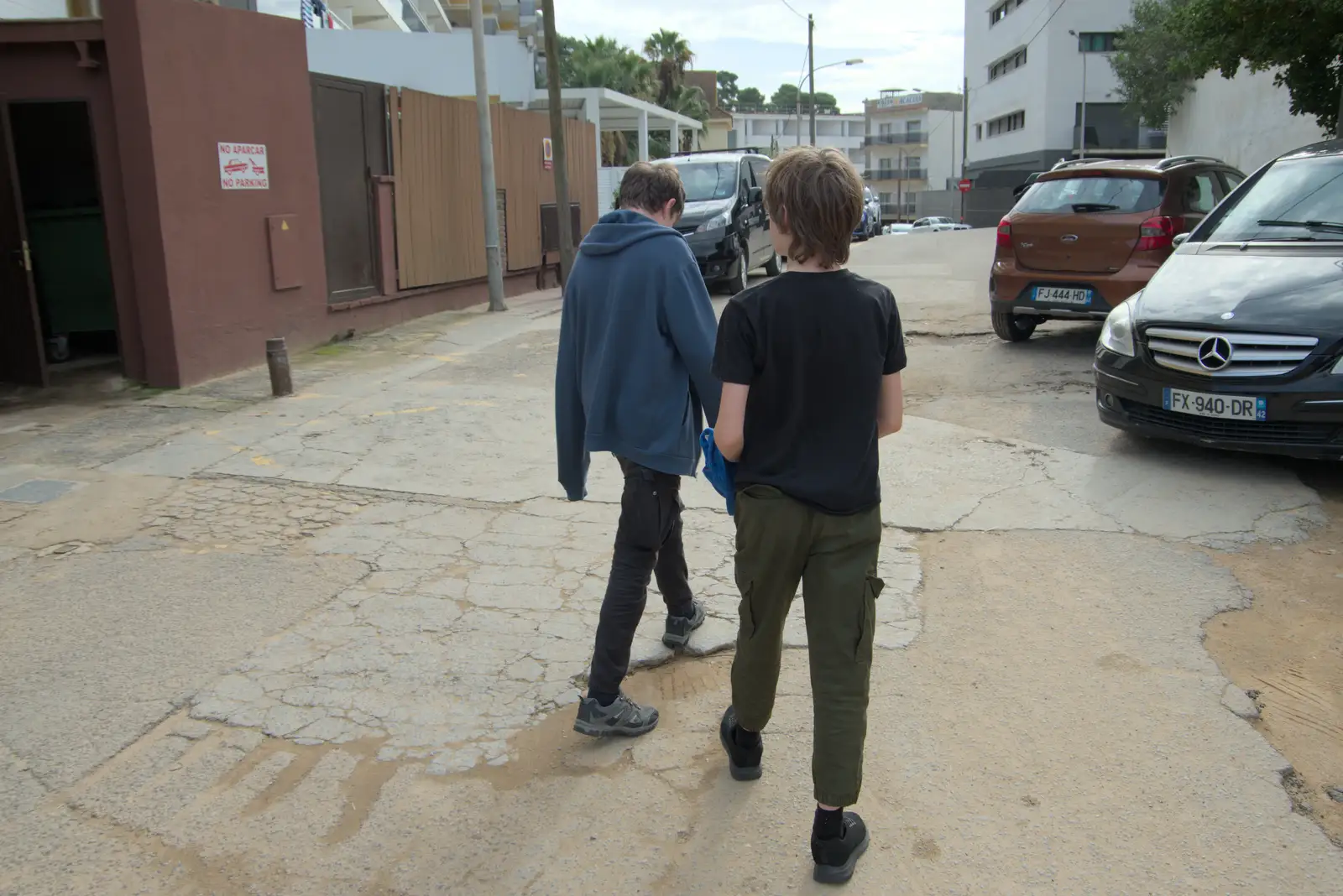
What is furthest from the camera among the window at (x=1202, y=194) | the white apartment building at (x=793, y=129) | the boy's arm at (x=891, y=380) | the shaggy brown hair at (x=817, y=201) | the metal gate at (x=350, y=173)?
the white apartment building at (x=793, y=129)

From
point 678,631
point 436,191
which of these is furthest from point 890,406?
point 436,191

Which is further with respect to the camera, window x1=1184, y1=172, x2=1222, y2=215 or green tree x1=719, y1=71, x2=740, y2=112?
green tree x1=719, y1=71, x2=740, y2=112

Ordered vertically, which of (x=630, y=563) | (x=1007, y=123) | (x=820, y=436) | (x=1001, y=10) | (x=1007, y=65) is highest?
(x=1001, y=10)

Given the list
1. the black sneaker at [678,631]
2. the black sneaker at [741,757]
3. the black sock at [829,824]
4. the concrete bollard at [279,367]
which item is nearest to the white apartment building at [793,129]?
the concrete bollard at [279,367]

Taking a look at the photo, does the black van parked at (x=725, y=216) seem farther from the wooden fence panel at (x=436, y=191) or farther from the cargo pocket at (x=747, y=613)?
the cargo pocket at (x=747, y=613)

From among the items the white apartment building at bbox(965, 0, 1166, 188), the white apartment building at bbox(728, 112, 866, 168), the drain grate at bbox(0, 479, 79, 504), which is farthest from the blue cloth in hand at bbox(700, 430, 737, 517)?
the white apartment building at bbox(728, 112, 866, 168)

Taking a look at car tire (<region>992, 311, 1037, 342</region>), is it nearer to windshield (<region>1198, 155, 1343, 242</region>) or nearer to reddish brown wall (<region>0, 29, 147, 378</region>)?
windshield (<region>1198, 155, 1343, 242</region>)

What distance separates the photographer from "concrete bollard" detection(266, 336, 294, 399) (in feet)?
26.3

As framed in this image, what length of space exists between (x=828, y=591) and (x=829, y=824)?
58cm

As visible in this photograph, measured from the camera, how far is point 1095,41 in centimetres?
4625

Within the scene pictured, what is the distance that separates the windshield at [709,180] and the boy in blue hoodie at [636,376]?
10892 mm

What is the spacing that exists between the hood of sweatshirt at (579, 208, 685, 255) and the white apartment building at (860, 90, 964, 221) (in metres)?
82.9

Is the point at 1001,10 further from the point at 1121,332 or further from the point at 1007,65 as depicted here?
the point at 1121,332

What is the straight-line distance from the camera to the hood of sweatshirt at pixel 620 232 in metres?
3.17
